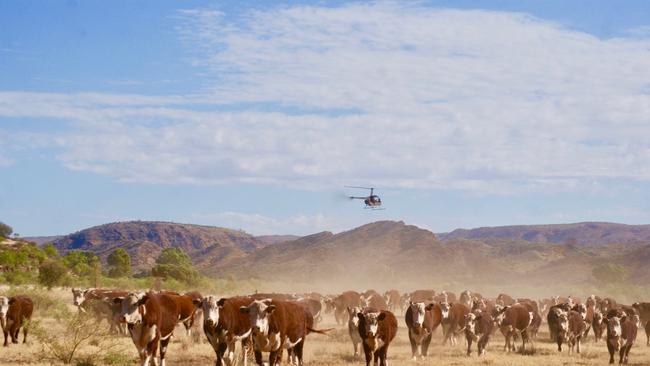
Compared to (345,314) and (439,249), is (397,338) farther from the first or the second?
(439,249)

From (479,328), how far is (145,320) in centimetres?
1451

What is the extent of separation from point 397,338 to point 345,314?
37.3 ft

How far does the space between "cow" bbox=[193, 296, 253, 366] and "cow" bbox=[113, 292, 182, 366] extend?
3.77 feet

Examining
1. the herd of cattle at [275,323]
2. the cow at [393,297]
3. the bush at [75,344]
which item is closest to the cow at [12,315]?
the herd of cattle at [275,323]

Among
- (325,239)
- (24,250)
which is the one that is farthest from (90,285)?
(325,239)

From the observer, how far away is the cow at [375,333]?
22734 millimetres

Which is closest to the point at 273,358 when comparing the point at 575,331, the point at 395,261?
the point at 575,331

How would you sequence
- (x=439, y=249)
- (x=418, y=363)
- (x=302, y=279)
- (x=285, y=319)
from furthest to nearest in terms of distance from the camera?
(x=439, y=249) < (x=302, y=279) < (x=418, y=363) < (x=285, y=319)

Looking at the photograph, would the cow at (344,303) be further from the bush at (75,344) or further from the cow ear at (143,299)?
the cow ear at (143,299)

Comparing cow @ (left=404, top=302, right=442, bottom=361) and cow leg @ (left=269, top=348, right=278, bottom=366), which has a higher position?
cow @ (left=404, top=302, right=442, bottom=361)

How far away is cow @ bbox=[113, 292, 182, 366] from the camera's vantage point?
20.6 meters

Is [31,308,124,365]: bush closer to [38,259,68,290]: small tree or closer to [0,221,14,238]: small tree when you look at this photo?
[38,259,68,290]: small tree

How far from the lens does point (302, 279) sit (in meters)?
138

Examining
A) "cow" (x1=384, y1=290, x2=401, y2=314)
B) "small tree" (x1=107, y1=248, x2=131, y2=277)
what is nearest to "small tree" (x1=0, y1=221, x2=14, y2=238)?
"small tree" (x1=107, y1=248, x2=131, y2=277)
